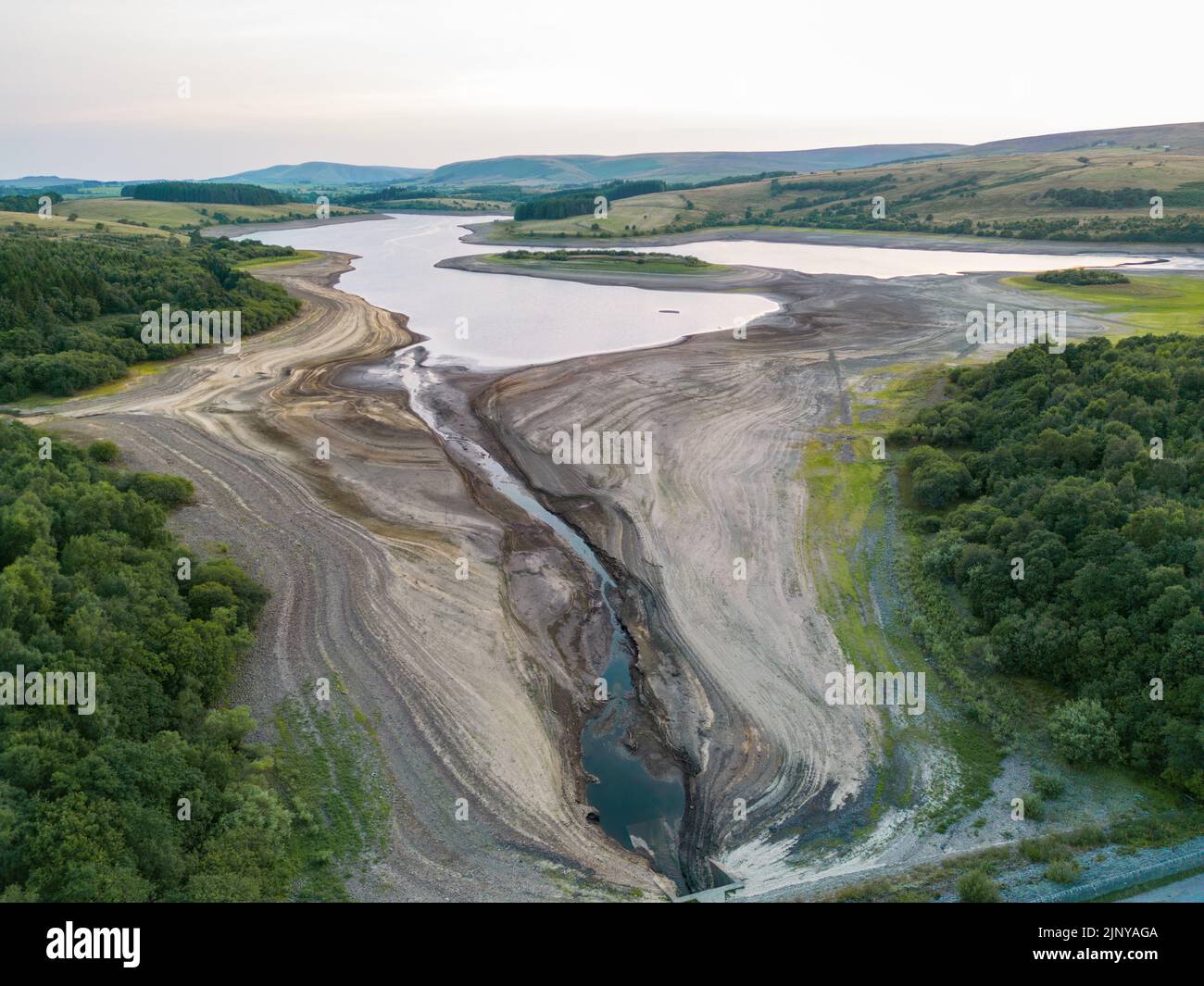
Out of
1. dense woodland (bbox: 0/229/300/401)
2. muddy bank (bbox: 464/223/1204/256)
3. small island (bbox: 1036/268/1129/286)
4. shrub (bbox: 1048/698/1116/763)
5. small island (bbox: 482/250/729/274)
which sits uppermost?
muddy bank (bbox: 464/223/1204/256)

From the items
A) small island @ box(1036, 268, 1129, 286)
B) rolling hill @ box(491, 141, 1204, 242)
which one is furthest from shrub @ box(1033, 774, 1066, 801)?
rolling hill @ box(491, 141, 1204, 242)

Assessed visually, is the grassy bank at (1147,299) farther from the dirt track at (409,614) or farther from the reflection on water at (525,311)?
the dirt track at (409,614)

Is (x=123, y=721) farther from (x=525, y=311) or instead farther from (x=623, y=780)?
(x=525, y=311)

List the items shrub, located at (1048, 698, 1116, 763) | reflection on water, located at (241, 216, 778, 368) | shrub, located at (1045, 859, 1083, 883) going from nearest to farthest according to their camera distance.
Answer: shrub, located at (1045, 859, 1083, 883) < shrub, located at (1048, 698, 1116, 763) < reflection on water, located at (241, 216, 778, 368)

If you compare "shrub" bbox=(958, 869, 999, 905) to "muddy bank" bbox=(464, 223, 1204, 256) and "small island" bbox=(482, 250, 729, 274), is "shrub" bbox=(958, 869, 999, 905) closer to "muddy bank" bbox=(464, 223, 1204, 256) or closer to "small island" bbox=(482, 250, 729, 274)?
"small island" bbox=(482, 250, 729, 274)

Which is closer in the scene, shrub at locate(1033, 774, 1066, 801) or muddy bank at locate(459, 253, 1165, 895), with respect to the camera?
shrub at locate(1033, 774, 1066, 801)
